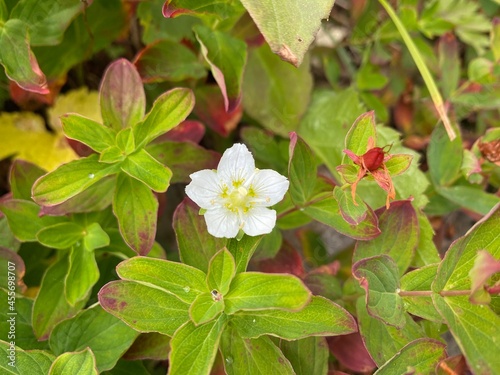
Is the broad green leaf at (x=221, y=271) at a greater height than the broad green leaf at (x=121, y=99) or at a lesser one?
lesser

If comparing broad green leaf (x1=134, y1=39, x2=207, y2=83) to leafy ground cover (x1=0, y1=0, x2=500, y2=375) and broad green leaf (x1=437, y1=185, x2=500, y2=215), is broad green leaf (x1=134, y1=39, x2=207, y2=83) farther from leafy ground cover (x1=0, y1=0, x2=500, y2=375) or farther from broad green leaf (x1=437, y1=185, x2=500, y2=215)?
broad green leaf (x1=437, y1=185, x2=500, y2=215)

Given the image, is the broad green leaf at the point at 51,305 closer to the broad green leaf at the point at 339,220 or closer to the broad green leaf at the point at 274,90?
the broad green leaf at the point at 339,220

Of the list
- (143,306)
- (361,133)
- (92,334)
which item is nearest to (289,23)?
(361,133)

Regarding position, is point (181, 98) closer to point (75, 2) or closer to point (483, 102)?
point (75, 2)

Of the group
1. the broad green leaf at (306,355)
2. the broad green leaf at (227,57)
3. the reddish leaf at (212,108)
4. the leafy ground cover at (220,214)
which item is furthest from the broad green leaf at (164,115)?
the broad green leaf at (306,355)

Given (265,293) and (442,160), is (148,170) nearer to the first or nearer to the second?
(265,293)

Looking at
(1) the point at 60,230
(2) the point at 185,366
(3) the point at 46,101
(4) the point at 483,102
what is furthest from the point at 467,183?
(3) the point at 46,101
